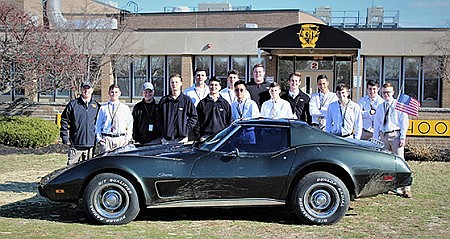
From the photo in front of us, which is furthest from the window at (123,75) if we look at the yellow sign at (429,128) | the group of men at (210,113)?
the group of men at (210,113)

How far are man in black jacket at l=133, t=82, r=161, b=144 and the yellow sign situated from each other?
9543 millimetres

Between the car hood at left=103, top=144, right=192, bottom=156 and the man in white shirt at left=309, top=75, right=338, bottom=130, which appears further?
the man in white shirt at left=309, top=75, right=338, bottom=130

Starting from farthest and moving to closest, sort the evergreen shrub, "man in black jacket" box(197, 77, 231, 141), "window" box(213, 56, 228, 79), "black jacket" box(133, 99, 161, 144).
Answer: "window" box(213, 56, 228, 79) < the evergreen shrub < "black jacket" box(133, 99, 161, 144) < "man in black jacket" box(197, 77, 231, 141)

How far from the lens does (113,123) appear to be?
9844 millimetres

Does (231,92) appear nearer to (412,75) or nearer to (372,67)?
(372,67)

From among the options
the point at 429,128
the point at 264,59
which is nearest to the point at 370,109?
the point at 429,128

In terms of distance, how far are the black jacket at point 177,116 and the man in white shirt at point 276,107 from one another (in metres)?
1.17

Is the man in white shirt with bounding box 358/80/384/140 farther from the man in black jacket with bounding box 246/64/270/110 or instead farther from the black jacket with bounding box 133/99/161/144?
the black jacket with bounding box 133/99/161/144

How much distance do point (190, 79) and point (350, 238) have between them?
915 inches

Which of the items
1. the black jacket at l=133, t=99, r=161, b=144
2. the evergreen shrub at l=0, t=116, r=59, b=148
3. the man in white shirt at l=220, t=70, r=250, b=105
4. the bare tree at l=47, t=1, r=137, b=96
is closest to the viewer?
the black jacket at l=133, t=99, r=161, b=144

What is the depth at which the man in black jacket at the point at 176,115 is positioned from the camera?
9463 mm

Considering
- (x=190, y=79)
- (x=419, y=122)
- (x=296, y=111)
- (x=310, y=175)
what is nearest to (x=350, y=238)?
(x=310, y=175)

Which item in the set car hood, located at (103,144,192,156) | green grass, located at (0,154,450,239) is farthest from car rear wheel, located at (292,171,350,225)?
car hood, located at (103,144,192,156)

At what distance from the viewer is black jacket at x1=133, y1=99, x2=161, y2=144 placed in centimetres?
977
